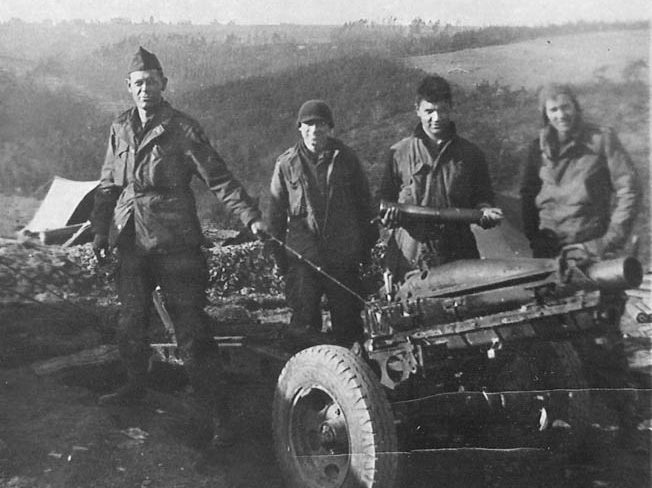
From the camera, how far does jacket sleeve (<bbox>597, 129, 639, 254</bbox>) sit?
3615 mm

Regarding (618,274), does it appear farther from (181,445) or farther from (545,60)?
(181,445)

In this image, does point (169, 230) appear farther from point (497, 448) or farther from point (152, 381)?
point (497, 448)

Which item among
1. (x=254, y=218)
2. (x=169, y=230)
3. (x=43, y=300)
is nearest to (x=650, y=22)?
(x=254, y=218)

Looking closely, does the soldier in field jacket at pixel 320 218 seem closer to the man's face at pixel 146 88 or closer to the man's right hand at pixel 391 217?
the man's right hand at pixel 391 217

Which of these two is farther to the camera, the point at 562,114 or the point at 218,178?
the point at 218,178

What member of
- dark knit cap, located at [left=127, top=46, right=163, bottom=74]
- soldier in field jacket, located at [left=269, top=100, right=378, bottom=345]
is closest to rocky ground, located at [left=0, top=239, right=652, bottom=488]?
soldier in field jacket, located at [left=269, top=100, right=378, bottom=345]

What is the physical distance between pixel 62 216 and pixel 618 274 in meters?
3.60

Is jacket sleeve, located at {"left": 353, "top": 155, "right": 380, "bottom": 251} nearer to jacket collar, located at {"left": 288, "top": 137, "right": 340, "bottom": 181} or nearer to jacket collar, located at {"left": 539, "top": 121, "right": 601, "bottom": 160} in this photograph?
jacket collar, located at {"left": 288, "top": 137, "right": 340, "bottom": 181}

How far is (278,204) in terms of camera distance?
4.46 metres

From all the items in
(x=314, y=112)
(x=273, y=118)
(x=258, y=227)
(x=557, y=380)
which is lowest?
(x=557, y=380)

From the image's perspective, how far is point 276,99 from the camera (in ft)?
17.0

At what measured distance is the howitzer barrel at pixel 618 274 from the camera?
281cm

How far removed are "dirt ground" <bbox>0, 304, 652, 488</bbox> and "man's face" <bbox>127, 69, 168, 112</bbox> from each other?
4.95 feet

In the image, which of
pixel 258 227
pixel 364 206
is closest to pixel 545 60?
pixel 364 206
